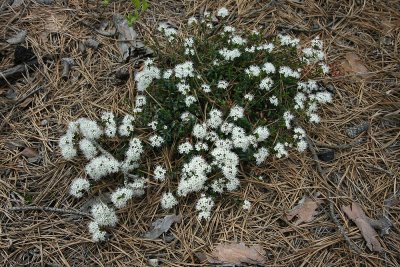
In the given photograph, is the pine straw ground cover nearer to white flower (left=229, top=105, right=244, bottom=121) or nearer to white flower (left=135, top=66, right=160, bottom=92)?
white flower (left=135, top=66, right=160, bottom=92)

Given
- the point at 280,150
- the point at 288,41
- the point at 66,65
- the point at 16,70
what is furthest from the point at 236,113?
the point at 16,70

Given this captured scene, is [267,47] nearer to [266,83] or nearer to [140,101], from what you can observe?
[266,83]

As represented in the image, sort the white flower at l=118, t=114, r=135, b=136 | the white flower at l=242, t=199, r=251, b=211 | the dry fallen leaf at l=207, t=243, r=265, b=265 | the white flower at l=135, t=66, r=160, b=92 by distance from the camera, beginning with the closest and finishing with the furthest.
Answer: the dry fallen leaf at l=207, t=243, r=265, b=265 < the white flower at l=242, t=199, r=251, b=211 < the white flower at l=118, t=114, r=135, b=136 < the white flower at l=135, t=66, r=160, b=92

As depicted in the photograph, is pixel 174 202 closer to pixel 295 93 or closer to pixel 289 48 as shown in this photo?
pixel 295 93

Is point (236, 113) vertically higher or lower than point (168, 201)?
higher

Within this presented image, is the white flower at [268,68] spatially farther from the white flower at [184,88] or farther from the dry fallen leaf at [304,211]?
the dry fallen leaf at [304,211]

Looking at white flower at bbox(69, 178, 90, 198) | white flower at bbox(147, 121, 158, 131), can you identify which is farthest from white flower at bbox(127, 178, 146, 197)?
white flower at bbox(147, 121, 158, 131)
